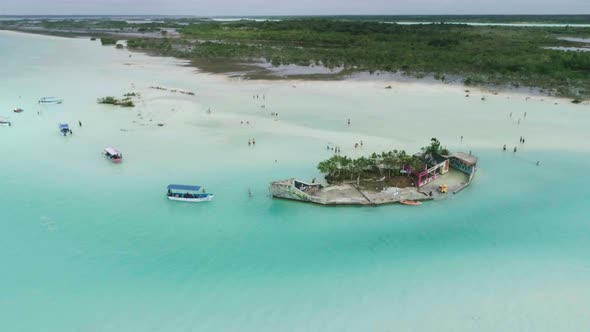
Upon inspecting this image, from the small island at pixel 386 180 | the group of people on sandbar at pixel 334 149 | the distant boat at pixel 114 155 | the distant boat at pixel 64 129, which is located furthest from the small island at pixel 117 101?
the small island at pixel 386 180

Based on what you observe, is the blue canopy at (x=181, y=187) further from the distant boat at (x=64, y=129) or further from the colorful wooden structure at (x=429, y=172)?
the distant boat at (x=64, y=129)

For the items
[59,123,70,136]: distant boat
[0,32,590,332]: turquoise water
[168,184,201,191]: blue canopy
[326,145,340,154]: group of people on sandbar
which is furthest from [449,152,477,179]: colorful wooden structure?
[59,123,70,136]: distant boat

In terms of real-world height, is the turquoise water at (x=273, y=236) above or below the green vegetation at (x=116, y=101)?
below

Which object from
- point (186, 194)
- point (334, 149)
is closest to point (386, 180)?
point (334, 149)

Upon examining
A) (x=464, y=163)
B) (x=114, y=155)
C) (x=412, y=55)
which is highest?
(x=412, y=55)

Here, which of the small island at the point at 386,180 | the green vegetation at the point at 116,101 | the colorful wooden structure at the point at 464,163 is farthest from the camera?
the green vegetation at the point at 116,101

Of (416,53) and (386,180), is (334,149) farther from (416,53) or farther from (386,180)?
(416,53)

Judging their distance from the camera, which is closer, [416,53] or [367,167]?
[367,167]
